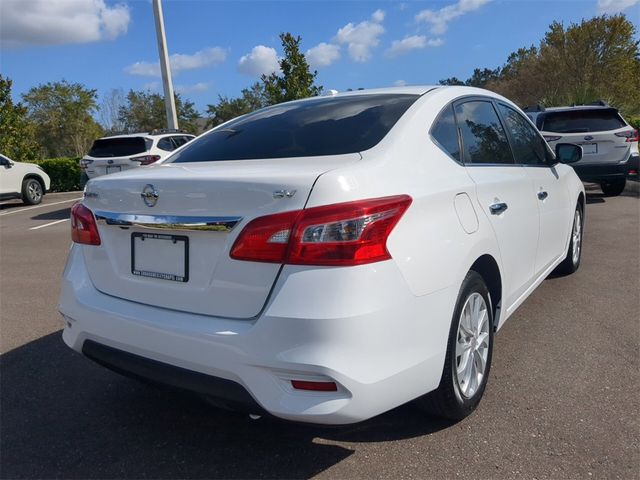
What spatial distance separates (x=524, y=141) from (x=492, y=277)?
1392mm

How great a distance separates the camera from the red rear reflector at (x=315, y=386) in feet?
6.67

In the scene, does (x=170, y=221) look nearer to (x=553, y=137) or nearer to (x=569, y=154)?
(x=569, y=154)

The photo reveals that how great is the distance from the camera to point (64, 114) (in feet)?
135

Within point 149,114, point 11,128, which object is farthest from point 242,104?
point 11,128

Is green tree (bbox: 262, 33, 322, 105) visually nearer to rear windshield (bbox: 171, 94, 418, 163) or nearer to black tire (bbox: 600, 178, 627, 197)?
black tire (bbox: 600, 178, 627, 197)

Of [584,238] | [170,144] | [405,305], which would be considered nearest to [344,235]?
[405,305]

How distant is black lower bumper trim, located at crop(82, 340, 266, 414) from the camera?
84.0 inches

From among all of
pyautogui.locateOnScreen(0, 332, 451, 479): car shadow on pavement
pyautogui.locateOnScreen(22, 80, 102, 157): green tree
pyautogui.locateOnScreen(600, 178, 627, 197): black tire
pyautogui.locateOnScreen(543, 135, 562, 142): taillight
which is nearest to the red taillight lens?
pyautogui.locateOnScreen(0, 332, 451, 479): car shadow on pavement

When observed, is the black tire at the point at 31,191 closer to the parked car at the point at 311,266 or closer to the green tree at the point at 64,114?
the parked car at the point at 311,266

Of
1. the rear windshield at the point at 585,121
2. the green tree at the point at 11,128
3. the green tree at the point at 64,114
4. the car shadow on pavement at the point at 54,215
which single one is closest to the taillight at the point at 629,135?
the rear windshield at the point at 585,121

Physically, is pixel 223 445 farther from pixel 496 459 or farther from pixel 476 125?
pixel 476 125

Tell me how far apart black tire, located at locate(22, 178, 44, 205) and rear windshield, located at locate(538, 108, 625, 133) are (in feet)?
41.7

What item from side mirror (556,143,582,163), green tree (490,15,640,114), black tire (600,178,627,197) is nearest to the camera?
side mirror (556,143,582,163)

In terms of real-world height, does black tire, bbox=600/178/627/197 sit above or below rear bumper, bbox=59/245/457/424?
below
